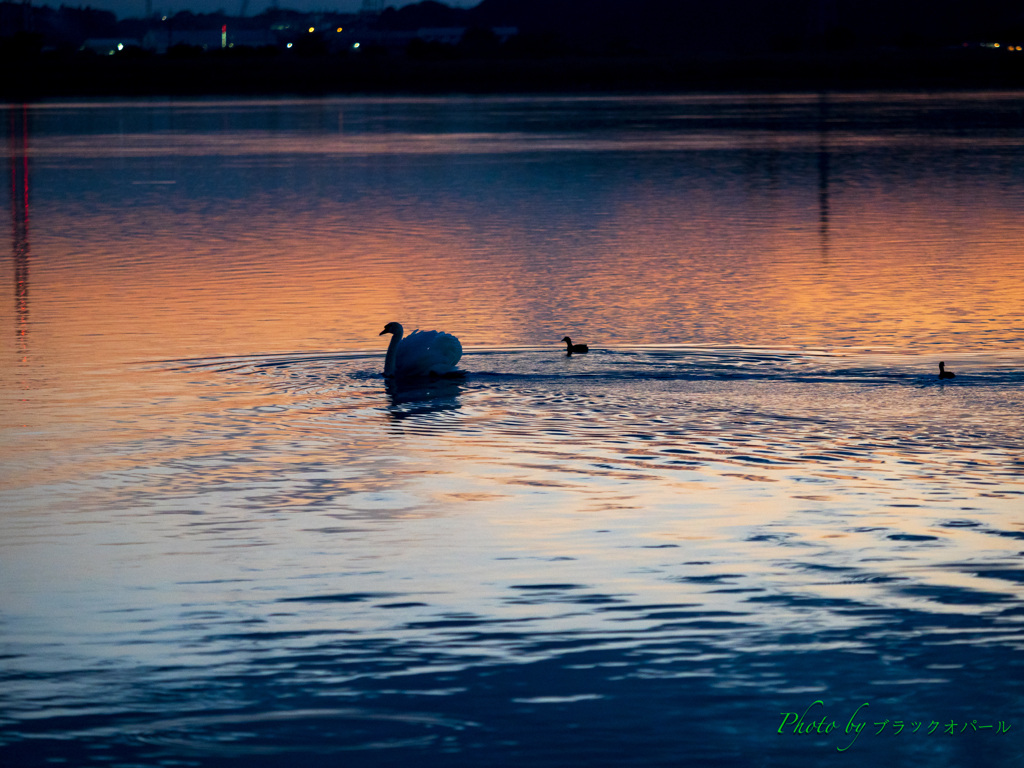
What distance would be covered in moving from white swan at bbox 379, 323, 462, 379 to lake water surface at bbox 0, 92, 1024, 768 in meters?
0.23

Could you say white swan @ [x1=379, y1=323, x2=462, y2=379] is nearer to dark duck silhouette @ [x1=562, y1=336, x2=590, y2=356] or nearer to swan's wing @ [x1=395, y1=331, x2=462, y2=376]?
swan's wing @ [x1=395, y1=331, x2=462, y2=376]

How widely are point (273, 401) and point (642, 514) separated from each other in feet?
17.1

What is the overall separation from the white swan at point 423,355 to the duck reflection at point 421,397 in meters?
0.12

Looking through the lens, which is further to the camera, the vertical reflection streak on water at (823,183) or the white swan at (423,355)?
the vertical reflection streak on water at (823,183)

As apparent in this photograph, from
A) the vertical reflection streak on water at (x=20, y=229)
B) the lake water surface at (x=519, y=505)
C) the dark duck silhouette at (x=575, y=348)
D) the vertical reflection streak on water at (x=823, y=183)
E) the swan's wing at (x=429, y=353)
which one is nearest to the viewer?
the lake water surface at (x=519, y=505)

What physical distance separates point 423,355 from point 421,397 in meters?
0.50

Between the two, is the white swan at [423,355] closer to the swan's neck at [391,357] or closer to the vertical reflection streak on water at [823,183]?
the swan's neck at [391,357]

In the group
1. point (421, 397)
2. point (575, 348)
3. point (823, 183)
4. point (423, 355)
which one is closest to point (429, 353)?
point (423, 355)

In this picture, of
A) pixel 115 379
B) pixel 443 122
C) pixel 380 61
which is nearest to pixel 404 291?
pixel 115 379

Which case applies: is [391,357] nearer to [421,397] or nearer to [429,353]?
[429,353]

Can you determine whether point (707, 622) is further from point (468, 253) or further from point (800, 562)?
point (468, 253)

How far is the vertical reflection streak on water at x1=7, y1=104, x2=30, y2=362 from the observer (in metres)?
19.0

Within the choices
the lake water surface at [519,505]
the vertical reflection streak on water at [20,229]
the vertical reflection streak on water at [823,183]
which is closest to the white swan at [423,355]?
the lake water surface at [519,505]

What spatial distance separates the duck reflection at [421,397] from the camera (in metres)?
14.4
